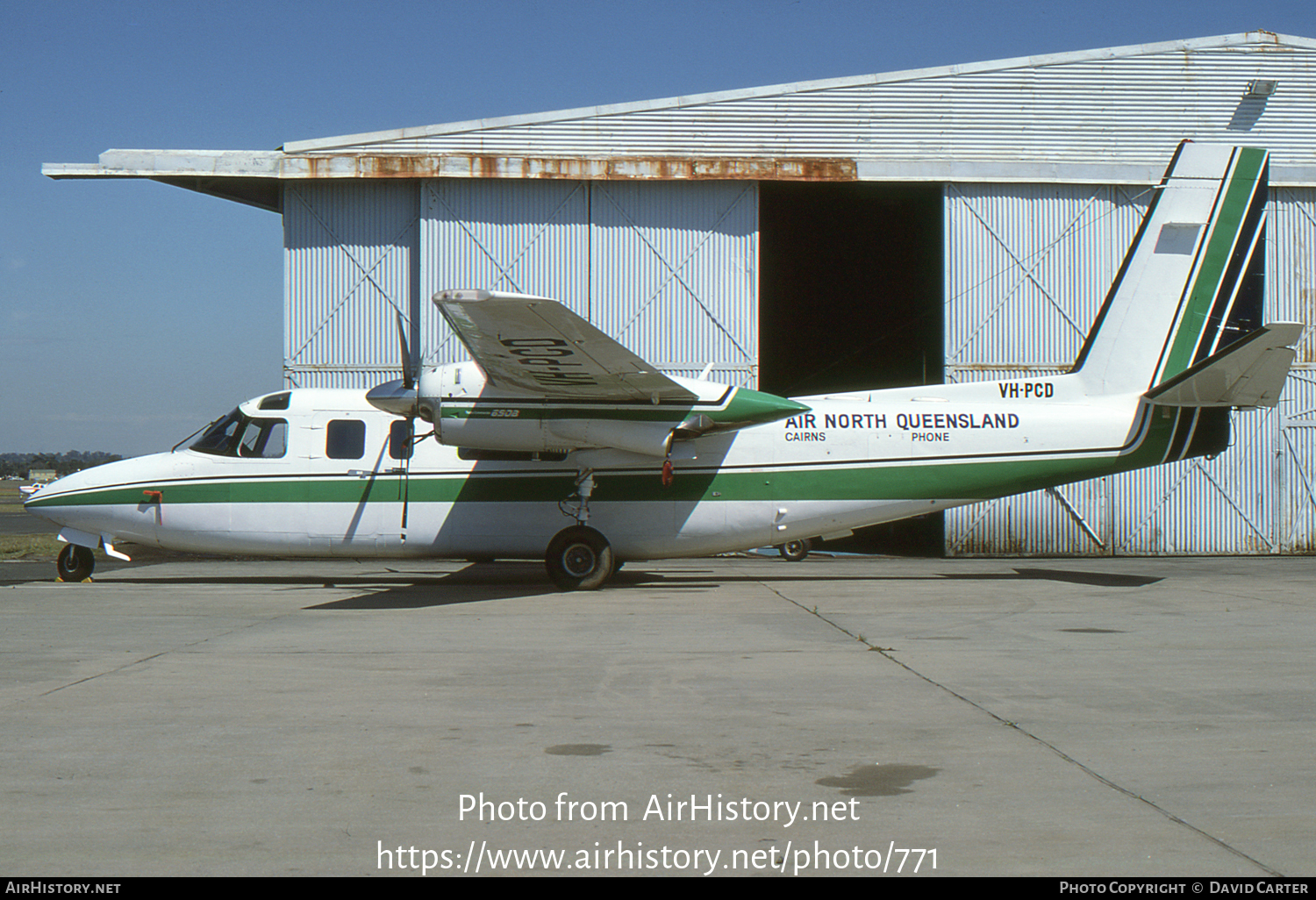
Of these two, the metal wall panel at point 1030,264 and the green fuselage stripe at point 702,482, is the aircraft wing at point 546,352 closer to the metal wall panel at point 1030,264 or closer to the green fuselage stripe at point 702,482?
the green fuselage stripe at point 702,482

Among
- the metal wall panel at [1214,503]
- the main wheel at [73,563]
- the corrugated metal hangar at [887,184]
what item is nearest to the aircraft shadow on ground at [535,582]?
the main wheel at [73,563]

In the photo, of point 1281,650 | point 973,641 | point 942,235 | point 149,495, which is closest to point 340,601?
point 149,495

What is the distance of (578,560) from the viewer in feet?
44.5

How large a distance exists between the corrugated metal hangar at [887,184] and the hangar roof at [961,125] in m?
0.04

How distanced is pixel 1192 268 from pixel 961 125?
8.62 meters

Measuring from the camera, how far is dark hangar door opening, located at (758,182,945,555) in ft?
77.5

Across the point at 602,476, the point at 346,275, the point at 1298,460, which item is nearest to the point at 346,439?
the point at 602,476

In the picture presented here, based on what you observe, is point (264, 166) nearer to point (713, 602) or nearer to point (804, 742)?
point (713, 602)

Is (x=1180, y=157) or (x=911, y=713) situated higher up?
(x=1180, y=157)

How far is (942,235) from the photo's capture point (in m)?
21.8

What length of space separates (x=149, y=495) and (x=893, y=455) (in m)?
10.6

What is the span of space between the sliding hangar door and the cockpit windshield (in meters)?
6.74

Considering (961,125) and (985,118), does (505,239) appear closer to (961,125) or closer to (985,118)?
(961,125)

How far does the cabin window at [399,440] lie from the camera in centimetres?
1396
